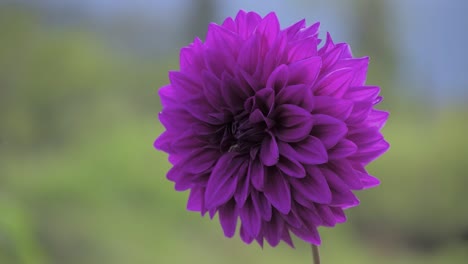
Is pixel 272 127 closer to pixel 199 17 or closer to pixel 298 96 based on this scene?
pixel 298 96

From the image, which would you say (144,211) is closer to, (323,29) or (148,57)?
(148,57)

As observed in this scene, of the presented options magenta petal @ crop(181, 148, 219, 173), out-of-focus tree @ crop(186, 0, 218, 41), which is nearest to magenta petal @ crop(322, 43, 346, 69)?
magenta petal @ crop(181, 148, 219, 173)

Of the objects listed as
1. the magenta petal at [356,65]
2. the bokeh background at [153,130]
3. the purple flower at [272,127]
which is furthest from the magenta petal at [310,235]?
the bokeh background at [153,130]

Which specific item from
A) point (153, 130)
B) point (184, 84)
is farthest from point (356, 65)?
point (153, 130)

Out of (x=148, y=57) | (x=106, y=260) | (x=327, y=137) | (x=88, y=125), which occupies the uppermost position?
(x=148, y=57)

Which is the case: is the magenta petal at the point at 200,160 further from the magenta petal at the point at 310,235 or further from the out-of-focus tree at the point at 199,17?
the out-of-focus tree at the point at 199,17

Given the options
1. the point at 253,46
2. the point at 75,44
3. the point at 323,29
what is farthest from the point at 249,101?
the point at 75,44
